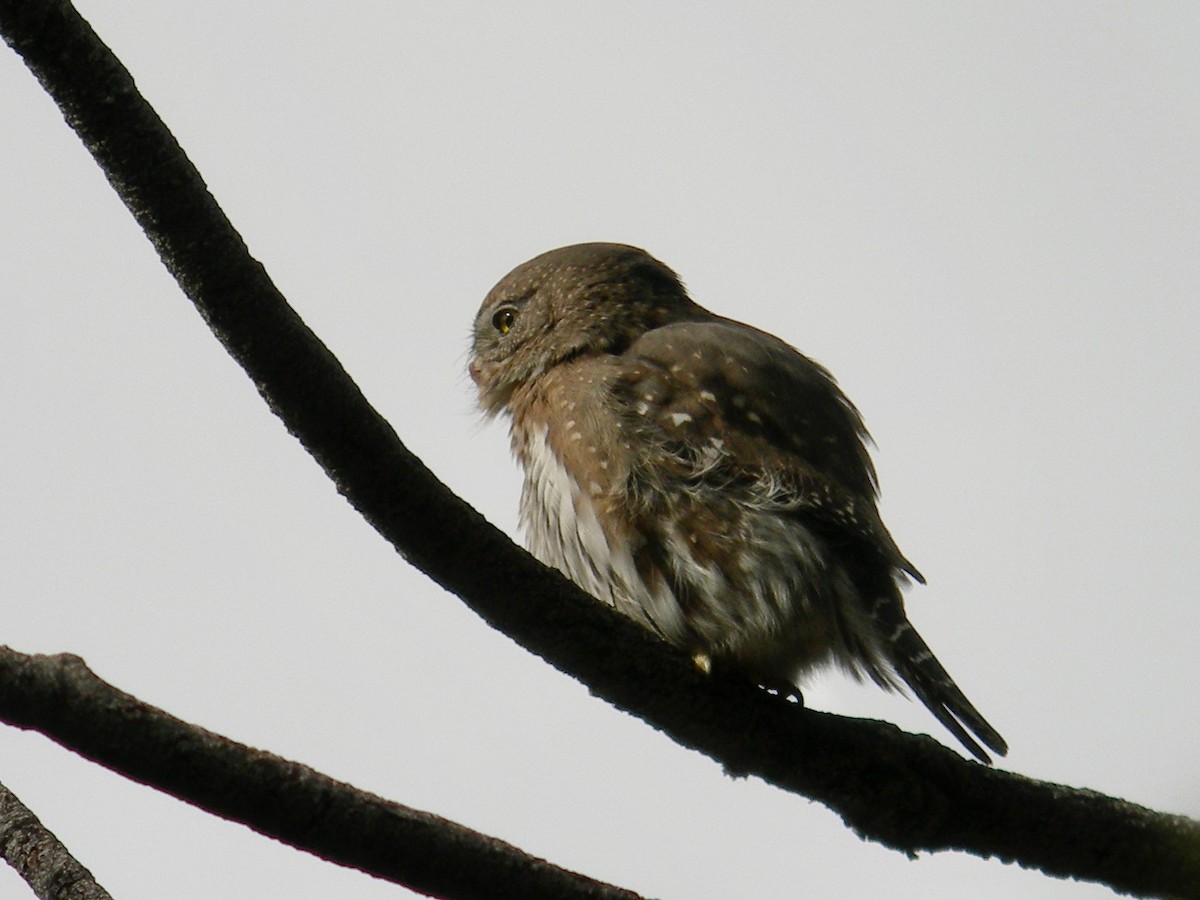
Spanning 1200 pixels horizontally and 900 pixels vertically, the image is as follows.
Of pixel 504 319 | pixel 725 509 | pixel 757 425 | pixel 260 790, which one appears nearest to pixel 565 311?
pixel 504 319

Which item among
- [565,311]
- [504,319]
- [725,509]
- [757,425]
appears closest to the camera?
[725,509]

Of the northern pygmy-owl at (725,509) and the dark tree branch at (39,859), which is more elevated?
the northern pygmy-owl at (725,509)

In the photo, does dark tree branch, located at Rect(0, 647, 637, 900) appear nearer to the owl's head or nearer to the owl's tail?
the owl's tail

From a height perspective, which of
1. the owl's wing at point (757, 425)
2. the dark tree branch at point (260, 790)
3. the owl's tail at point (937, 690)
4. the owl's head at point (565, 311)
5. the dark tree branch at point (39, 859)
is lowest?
the dark tree branch at point (39, 859)

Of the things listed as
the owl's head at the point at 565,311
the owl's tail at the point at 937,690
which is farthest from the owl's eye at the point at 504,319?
the owl's tail at the point at 937,690

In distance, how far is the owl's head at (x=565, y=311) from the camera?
5.53 m

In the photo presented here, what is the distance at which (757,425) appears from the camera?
4770 mm

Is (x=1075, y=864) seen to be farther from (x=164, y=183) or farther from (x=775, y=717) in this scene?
(x=164, y=183)

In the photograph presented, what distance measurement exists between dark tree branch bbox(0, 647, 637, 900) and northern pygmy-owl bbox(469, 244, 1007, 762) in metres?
1.38

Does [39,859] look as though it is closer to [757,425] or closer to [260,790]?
[260,790]

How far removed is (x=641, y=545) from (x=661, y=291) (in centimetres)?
185

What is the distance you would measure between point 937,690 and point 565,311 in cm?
209

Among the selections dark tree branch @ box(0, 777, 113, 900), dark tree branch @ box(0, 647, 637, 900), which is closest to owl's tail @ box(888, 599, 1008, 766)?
dark tree branch @ box(0, 647, 637, 900)

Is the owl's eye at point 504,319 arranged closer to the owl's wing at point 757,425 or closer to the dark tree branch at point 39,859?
the owl's wing at point 757,425
